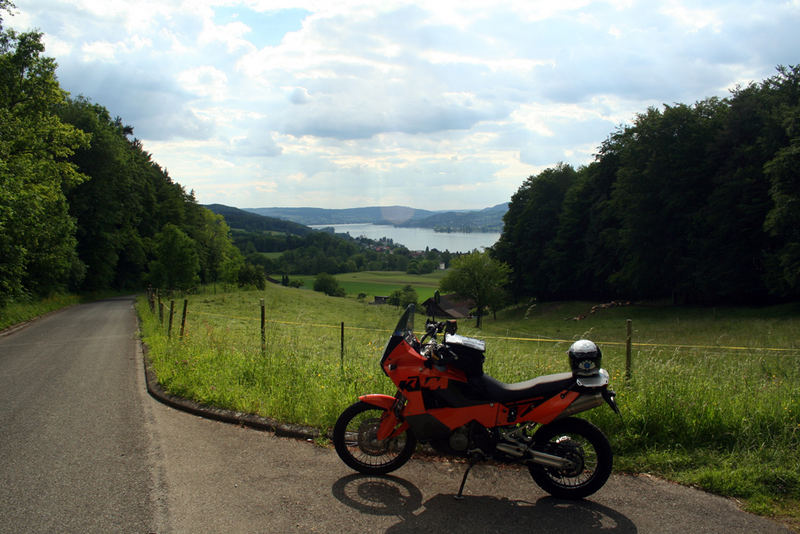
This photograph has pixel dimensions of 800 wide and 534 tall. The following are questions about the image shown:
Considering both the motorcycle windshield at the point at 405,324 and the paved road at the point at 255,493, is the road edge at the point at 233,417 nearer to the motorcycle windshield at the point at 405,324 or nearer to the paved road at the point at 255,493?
the paved road at the point at 255,493

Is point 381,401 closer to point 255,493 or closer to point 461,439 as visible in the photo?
point 461,439

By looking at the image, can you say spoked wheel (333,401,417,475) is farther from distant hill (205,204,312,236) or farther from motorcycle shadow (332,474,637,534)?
distant hill (205,204,312,236)

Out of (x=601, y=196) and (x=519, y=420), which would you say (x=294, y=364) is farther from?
(x=601, y=196)

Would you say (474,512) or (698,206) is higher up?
(698,206)

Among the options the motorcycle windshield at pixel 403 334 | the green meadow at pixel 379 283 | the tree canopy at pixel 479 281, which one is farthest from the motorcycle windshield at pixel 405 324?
the green meadow at pixel 379 283

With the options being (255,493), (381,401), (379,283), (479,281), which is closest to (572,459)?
(381,401)

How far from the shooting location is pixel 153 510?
162 inches

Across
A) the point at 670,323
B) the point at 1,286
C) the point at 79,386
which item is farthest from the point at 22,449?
the point at 670,323

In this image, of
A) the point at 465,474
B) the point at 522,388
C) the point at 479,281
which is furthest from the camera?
the point at 479,281

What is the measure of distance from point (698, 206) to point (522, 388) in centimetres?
3843

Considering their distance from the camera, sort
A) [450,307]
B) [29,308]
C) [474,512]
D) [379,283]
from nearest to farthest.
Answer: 1. [474,512]
2. [29,308]
3. [450,307]
4. [379,283]

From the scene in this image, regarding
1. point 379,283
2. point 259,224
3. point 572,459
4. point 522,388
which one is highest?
point 259,224

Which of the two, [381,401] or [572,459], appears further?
[381,401]

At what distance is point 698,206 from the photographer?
121 feet
